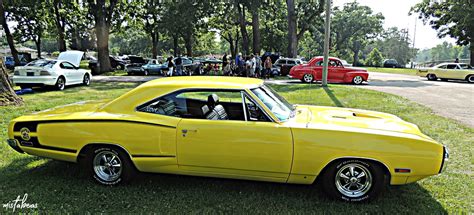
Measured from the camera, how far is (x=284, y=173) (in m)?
3.45

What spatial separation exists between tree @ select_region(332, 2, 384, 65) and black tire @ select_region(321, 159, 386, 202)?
56885 mm

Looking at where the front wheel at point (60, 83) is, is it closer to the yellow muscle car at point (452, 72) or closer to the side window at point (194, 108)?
the side window at point (194, 108)

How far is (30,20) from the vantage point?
35.5 m

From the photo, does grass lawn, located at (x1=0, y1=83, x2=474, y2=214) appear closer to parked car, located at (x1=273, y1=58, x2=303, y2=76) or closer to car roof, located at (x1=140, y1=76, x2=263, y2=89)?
car roof, located at (x1=140, y1=76, x2=263, y2=89)

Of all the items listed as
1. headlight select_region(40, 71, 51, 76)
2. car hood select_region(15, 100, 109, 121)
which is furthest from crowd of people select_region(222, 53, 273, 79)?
car hood select_region(15, 100, 109, 121)

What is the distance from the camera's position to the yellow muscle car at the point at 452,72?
20680 mm

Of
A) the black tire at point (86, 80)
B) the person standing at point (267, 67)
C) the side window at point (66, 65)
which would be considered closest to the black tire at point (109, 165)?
the side window at point (66, 65)

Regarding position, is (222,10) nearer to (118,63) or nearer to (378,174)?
(118,63)

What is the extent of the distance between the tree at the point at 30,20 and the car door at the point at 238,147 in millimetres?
33090

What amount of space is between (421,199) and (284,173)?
1728 millimetres

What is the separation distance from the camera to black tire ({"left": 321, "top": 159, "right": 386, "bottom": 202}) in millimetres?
Answer: 3377

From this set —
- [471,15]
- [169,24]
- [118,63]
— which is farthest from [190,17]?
[471,15]

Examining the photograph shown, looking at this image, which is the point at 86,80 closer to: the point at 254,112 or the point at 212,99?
the point at 212,99

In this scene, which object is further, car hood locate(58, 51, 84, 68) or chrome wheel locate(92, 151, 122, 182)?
car hood locate(58, 51, 84, 68)
